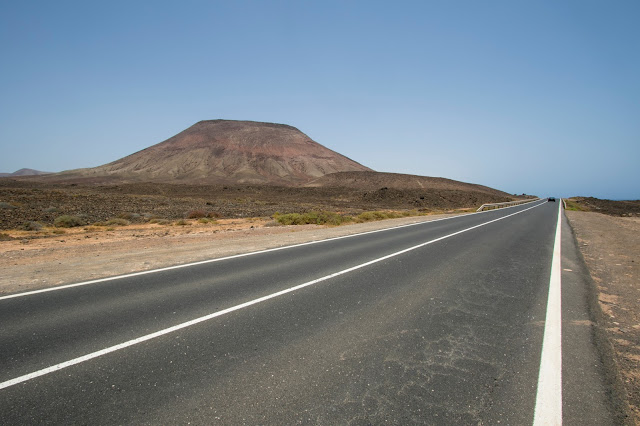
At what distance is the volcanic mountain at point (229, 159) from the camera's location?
13275 cm

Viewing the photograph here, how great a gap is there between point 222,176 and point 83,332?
134m

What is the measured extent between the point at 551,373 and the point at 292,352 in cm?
287

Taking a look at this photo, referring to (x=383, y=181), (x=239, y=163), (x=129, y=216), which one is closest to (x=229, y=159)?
(x=239, y=163)

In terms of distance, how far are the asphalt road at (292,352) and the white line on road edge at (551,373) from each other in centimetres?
7

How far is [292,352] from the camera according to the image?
12.9 feet

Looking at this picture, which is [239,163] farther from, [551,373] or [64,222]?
[551,373]

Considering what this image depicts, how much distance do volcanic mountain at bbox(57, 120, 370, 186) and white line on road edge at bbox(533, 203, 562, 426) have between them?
124 metres

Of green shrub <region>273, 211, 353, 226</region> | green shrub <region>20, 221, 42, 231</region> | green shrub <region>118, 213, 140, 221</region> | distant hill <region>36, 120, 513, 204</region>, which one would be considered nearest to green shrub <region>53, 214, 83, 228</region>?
green shrub <region>20, 221, 42, 231</region>

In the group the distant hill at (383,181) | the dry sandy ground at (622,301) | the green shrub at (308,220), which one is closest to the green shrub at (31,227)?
the green shrub at (308,220)

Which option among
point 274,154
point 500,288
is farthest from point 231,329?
point 274,154

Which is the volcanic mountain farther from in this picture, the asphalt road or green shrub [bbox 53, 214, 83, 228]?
the asphalt road

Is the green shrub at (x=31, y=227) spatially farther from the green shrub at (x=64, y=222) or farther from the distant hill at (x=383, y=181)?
the distant hill at (x=383, y=181)

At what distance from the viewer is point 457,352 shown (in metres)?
3.98

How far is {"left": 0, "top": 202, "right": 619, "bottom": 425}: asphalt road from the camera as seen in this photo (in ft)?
9.58
